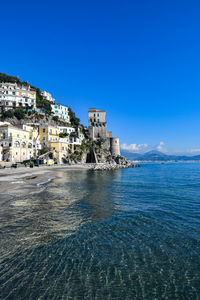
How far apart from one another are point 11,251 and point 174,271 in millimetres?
6403

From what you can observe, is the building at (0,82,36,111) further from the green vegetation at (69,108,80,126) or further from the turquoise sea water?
the turquoise sea water

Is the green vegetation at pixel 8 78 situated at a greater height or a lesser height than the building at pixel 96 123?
greater

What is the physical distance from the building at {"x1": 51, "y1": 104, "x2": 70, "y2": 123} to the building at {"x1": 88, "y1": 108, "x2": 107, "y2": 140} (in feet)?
41.4

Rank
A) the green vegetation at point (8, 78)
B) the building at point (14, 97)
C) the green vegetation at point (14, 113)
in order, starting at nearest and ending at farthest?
the green vegetation at point (14, 113) < the building at point (14, 97) < the green vegetation at point (8, 78)

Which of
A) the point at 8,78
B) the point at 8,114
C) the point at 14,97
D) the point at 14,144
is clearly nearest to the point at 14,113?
the point at 8,114

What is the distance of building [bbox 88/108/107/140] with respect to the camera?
299ft

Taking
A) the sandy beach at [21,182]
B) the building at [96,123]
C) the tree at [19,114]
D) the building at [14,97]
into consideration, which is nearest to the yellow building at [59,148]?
the tree at [19,114]

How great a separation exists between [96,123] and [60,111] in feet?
65.0

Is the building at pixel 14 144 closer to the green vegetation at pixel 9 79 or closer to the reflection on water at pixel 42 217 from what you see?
the reflection on water at pixel 42 217

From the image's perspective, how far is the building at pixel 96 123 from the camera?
91.3 m

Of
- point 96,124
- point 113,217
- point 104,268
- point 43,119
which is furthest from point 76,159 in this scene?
point 104,268

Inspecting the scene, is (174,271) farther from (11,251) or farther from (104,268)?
(11,251)

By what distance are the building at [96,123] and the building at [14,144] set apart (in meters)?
38.9

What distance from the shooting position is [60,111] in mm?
88062
